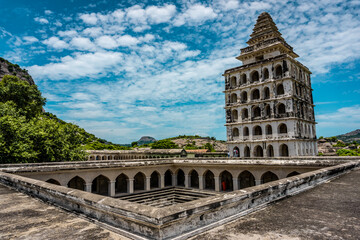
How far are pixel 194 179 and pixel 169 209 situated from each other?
74.7 feet

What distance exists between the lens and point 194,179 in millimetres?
25219

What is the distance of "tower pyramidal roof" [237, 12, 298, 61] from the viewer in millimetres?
30994

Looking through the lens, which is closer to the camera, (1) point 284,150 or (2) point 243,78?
(1) point 284,150

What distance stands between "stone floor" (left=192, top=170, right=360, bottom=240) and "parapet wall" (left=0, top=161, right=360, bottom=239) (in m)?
0.16

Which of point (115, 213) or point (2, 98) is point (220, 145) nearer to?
point (2, 98)

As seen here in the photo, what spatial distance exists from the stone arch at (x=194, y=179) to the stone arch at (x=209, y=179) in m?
0.93

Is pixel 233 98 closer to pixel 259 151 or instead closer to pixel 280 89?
pixel 280 89

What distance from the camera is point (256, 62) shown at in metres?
30.9

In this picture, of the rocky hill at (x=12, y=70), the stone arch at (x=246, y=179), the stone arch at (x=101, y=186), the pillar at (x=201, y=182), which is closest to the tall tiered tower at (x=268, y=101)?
the stone arch at (x=246, y=179)

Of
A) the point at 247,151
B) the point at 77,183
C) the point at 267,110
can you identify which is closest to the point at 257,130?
the point at 267,110

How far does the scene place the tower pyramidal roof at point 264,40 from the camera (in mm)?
30994

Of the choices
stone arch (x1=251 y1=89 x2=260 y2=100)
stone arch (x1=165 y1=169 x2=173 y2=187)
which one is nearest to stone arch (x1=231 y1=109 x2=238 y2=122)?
stone arch (x1=251 y1=89 x2=260 y2=100)

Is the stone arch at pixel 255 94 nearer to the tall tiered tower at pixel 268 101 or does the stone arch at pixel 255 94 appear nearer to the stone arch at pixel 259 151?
the tall tiered tower at pixel 268 101

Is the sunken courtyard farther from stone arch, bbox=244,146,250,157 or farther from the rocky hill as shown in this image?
the rocky hill
